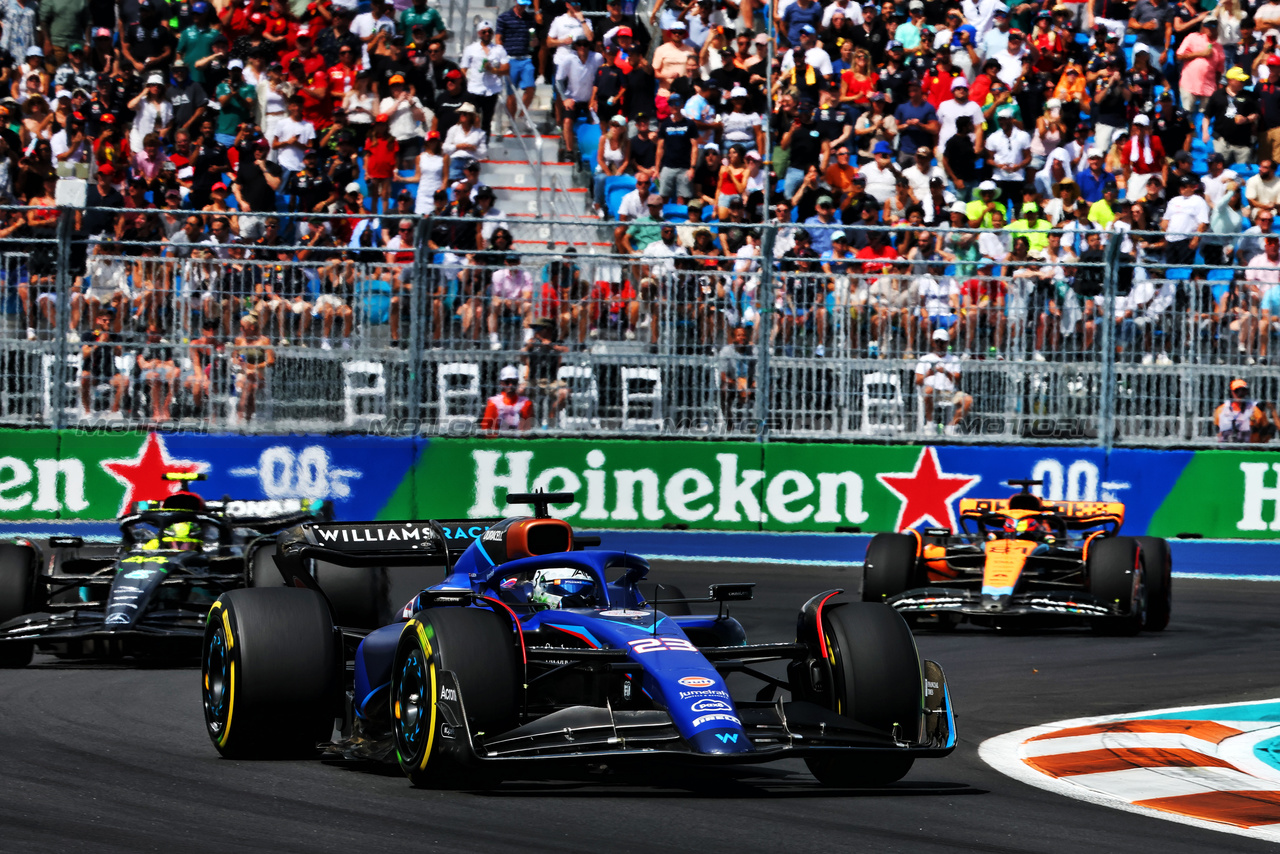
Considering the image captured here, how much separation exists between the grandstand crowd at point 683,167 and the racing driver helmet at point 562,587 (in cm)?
948

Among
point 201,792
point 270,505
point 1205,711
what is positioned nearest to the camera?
point 201,792

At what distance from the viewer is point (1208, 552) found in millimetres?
18234

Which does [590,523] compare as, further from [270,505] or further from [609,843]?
[609,843]

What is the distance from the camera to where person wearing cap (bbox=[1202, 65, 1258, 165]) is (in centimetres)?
2319

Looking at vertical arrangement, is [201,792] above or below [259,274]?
below

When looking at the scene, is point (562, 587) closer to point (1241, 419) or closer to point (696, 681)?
point (696, 681)

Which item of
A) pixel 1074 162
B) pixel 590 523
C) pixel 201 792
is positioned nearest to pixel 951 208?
pixel 1074 162

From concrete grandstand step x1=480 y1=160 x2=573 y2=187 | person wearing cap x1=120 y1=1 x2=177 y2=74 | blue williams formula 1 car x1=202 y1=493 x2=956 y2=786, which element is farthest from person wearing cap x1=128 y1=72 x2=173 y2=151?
blue williams formula 1 car x1=202 y1=493 x2=956 y2=786

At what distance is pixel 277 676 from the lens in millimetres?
8250

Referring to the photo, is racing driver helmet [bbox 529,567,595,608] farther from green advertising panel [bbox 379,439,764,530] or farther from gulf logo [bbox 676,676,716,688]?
green advertising panel [bbox 379,439,764,530]

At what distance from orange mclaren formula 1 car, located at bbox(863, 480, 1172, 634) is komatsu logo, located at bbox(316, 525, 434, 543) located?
5.17 metres

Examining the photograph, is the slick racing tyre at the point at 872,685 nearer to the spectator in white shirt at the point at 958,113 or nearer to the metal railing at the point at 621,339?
the metal railing at the point at 621,339

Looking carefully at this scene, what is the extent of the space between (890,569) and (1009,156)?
866 centimetres

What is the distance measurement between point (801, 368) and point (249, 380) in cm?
504
